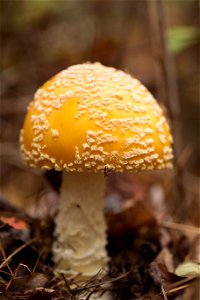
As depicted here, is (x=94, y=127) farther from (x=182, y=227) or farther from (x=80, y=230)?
(x=182, y=227)

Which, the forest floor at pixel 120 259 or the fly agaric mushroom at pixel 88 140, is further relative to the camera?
the forest floor at pixel 120 259

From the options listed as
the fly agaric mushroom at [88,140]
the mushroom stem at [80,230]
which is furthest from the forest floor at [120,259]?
the fly agaric mushroom at [88,140]

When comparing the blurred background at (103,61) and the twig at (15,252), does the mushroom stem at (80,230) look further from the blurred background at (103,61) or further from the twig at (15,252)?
the blurred background at (103,61)

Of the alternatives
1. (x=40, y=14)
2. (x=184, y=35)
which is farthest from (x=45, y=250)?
(x=40, y=14)

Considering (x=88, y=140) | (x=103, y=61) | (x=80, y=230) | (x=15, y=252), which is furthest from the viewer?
(x=103, y=61)

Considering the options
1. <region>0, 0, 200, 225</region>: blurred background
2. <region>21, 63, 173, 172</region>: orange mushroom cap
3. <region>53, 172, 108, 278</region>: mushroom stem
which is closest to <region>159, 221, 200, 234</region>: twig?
<region>0, 0, 200, 225</region>: blurred background

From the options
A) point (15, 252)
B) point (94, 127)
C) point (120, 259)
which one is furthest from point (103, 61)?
point (15, 252)

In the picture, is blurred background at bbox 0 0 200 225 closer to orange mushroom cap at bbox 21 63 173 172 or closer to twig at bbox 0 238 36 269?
twig at bbox 0 238 36 269
